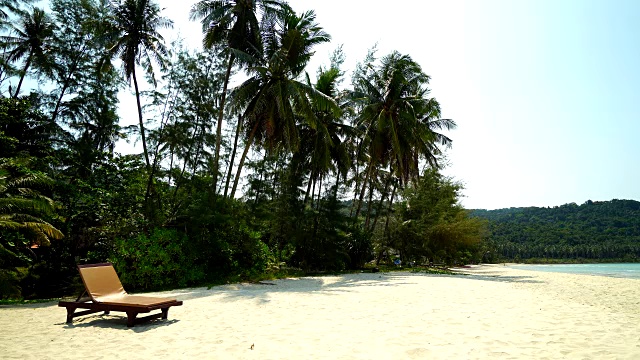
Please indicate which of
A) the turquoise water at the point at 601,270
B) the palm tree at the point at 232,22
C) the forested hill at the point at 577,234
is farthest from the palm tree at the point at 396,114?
the forested hill at the point at 577,234

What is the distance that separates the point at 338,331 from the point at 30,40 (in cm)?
2452

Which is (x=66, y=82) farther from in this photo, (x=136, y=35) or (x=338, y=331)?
(x=338, y=331)

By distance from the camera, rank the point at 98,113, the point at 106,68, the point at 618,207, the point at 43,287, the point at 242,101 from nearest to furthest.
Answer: the point at 43,287 < the point at 242,101 < the point at 106,68 < the point at 98,113 < the point at 618,207

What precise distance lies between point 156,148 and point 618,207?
12338 cm

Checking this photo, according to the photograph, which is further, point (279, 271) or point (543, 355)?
point (279, 271)

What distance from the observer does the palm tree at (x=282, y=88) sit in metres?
16.3

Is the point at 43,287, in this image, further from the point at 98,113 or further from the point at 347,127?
the point at 347,127

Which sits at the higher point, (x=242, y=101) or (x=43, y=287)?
(x=242, y=101)

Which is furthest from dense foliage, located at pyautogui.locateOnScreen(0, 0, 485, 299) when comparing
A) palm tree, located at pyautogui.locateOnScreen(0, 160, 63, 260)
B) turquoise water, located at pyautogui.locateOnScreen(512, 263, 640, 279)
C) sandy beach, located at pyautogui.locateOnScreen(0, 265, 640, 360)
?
turquoise water, located at pyautogui.locateOnScreen(512, 263, 640, 279)

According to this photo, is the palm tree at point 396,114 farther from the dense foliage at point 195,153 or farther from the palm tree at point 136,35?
the palm tree at point 136,35

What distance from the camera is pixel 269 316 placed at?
22.9 feet

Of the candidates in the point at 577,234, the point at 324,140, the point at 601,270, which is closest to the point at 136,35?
the point at 324,140

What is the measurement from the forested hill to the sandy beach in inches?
2843

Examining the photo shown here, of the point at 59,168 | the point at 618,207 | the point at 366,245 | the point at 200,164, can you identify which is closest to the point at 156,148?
the point at 200,164
